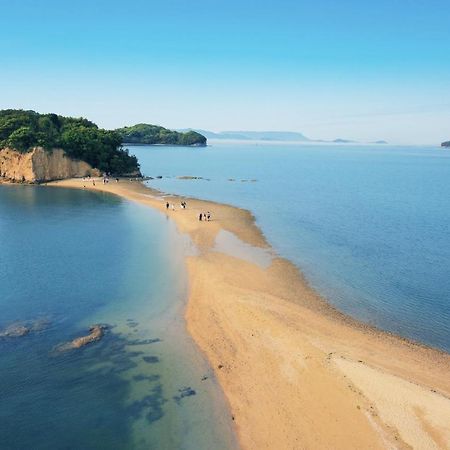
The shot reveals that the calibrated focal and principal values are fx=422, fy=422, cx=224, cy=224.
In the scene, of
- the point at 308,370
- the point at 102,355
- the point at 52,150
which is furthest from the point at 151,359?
the point at 52,150

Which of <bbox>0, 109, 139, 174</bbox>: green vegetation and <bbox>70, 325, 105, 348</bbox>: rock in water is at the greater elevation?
<bbox>0, 109, 139, 174</bbox>: green vegetation

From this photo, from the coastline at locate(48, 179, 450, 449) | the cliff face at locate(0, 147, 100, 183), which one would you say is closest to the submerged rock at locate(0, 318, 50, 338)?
the coastline at locate(48, 179, 450, 449)

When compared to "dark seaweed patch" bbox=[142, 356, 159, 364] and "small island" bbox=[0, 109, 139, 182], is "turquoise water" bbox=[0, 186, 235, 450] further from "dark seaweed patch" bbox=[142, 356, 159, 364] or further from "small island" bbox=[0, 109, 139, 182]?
"small island" bbox=[0, 109, 139, 182]

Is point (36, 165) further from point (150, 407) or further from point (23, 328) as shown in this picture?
point (150, 407)

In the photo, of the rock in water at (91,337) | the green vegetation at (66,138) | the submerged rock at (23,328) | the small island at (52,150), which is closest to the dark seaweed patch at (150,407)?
the rock in water at (91,337)

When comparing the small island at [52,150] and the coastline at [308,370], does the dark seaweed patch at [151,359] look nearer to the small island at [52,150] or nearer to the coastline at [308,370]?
the coastline at [308,370]

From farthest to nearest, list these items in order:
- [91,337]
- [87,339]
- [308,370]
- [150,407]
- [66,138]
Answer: [66,138] < [91,337] < [87,339] < [308,370] < [150,407]
